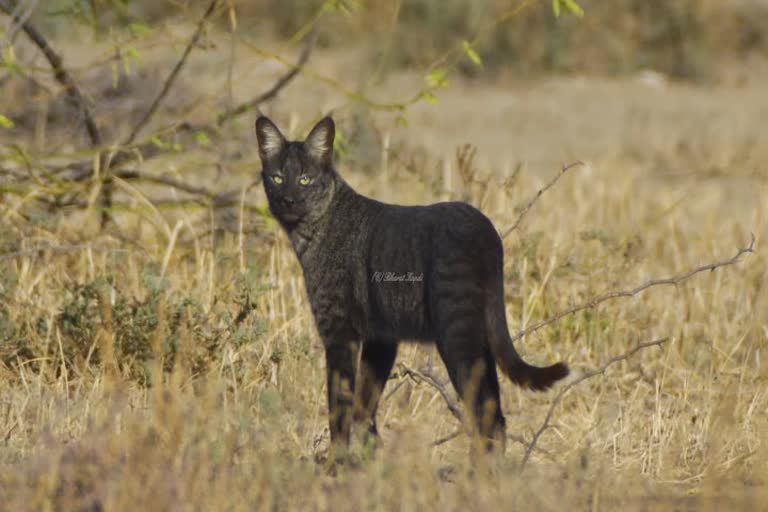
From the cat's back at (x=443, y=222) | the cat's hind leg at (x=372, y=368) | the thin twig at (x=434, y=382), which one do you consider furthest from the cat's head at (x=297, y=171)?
the thin twig at (x=434, y=382)

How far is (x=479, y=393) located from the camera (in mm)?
4207

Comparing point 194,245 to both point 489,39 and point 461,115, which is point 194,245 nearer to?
point 461,115

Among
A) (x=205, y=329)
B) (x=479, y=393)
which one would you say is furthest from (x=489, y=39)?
(x=479, y=393)

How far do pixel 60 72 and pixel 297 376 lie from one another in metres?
2.18

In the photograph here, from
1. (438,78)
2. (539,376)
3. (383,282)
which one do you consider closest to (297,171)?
(383,282)

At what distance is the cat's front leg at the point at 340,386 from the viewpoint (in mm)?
4484

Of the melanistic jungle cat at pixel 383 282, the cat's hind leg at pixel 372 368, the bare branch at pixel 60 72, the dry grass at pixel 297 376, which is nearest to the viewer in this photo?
the dry grass at pixel 297 376

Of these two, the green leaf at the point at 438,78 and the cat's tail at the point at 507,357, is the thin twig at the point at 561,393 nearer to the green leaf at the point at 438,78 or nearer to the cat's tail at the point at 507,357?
the cat's tail at the point at 507,357

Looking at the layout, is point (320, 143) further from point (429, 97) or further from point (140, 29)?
point (140, 29)

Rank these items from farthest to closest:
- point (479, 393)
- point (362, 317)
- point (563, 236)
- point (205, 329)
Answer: point (563, 236) < point (205, 329) < point (362, 317) < point (479, 393)

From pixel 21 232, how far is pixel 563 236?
2.94 meters

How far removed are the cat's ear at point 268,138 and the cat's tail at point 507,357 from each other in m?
1.10

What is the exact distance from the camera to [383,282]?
443 centimetres

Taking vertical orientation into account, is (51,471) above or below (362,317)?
below
